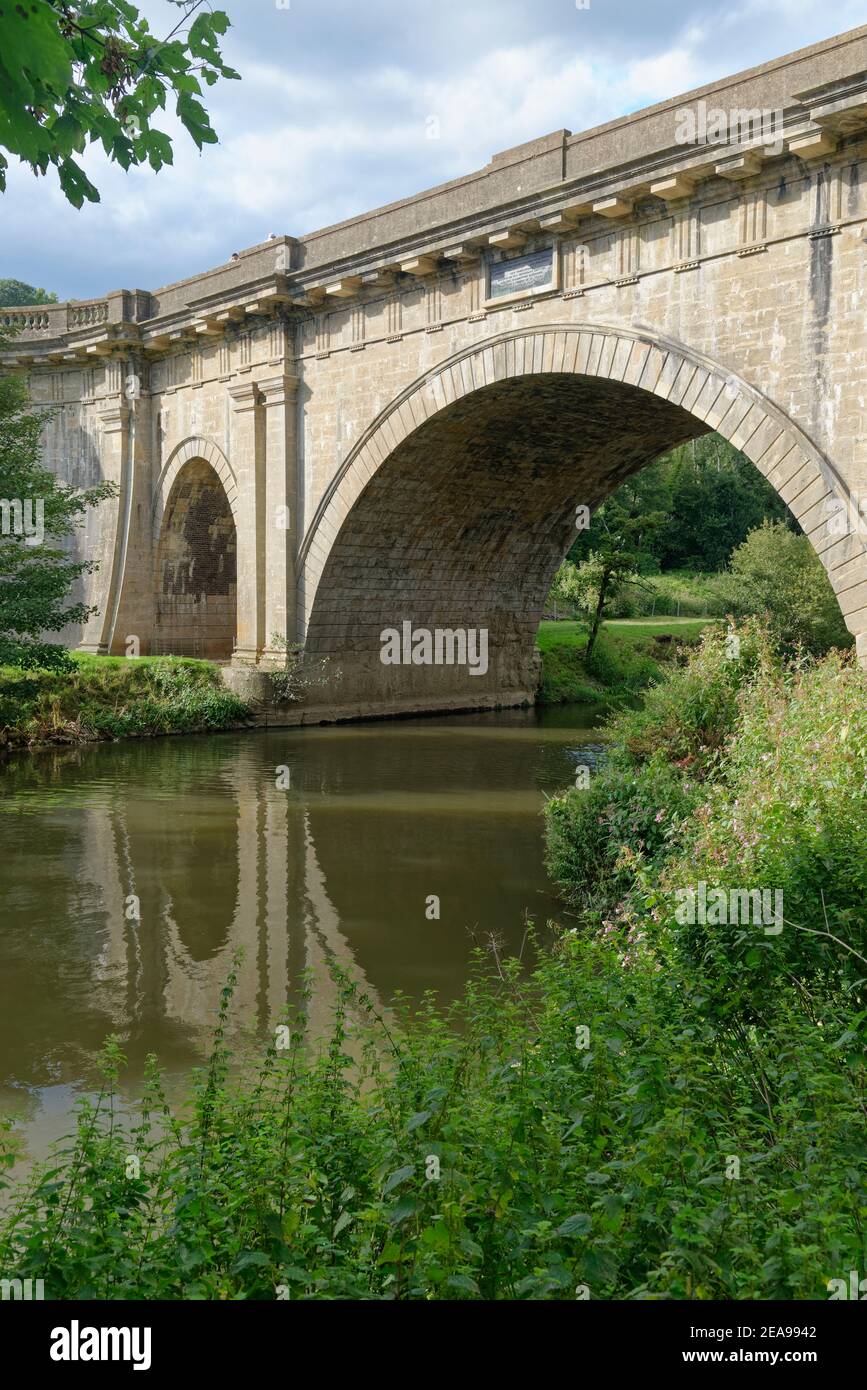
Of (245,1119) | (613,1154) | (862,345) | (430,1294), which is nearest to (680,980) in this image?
(613,1154)

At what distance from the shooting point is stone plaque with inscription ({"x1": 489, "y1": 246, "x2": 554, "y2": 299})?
14.9 m

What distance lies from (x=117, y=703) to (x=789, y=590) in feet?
48.5

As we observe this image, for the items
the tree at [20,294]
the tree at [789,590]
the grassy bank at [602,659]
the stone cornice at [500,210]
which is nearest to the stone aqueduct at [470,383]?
the stone cornice at [500,210]

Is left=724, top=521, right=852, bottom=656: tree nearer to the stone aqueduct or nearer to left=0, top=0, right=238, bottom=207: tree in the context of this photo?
the stone aqueduct

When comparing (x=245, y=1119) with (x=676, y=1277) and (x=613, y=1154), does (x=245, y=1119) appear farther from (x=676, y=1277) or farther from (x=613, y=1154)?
(x=676, y=1277)

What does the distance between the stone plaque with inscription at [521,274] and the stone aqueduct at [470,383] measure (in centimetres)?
4

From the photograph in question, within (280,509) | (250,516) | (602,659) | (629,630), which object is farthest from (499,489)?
(629,630)

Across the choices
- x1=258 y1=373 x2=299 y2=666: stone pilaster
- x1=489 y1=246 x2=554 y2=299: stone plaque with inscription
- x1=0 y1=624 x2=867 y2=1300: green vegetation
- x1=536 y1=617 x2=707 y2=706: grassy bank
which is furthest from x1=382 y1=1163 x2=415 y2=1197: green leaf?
x1=536 y1=617 x2=707 y2=706: grassy bank

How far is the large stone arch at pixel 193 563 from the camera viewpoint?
76.5ft

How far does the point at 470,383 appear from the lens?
16.2m

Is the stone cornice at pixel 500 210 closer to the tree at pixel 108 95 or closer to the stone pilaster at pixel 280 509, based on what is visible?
the stone pilaster at pixel 280 509

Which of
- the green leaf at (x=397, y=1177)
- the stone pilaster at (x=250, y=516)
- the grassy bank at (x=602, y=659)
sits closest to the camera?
the green leaf at (x=397, y=1177)

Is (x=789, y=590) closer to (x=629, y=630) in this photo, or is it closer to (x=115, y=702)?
(x=629, y=630)

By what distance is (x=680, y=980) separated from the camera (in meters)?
4.70
